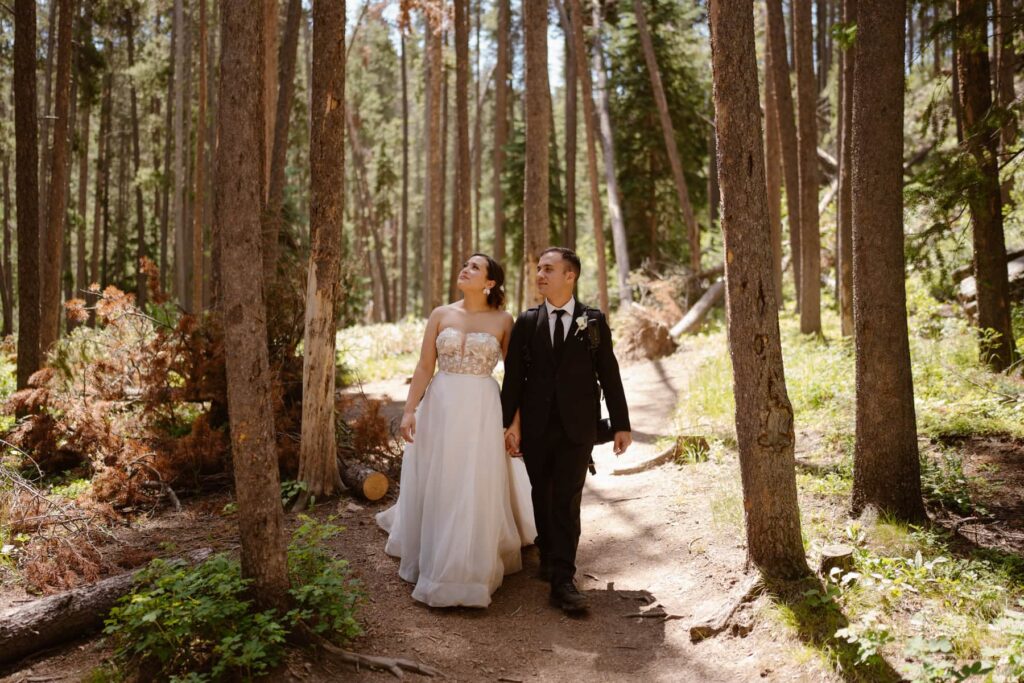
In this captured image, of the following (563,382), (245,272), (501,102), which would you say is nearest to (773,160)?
(501,102)

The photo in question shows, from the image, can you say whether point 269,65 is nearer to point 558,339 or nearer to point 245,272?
point 558,339

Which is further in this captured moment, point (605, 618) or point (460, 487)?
point (460, 487)

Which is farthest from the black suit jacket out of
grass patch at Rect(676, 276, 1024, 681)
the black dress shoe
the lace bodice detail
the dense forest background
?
grass patch at Rect(676, 276, 1024, 681)

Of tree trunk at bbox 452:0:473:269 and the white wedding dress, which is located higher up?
tree trunk at bbox 452:0:473:269

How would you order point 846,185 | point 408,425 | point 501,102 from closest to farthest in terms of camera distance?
point 408,425 < point 846,185 < point 501,102

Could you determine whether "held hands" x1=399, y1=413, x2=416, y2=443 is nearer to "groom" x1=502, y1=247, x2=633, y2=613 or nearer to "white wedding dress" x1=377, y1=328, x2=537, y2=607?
"white wedding dress" x1=377, y1=328, x2=537, y2=607

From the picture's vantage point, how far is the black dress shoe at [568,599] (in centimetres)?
520

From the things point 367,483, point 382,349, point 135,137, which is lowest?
point 367,483

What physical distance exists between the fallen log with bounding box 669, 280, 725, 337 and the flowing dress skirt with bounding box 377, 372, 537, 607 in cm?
1140

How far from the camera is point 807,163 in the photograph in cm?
1314

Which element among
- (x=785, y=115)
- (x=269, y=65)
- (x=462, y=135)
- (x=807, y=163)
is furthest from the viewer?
(x=462, y=135)

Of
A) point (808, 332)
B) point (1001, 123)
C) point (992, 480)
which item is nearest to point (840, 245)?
point (808, 332)

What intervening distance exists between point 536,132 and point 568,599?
5.58 m

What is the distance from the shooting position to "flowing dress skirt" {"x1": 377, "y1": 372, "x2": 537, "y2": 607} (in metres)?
5.27
